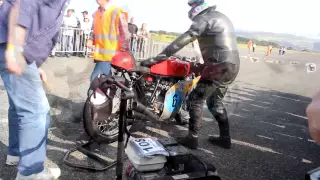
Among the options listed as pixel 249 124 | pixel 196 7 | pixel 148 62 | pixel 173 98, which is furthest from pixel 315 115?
pixel 249 124

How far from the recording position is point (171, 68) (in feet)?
6.13

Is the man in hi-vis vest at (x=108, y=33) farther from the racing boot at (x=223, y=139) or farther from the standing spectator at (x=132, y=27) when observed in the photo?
the racing boot at (x=223, y=139)

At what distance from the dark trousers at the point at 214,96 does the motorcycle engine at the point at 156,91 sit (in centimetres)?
16

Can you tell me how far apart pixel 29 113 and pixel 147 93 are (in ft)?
2.21

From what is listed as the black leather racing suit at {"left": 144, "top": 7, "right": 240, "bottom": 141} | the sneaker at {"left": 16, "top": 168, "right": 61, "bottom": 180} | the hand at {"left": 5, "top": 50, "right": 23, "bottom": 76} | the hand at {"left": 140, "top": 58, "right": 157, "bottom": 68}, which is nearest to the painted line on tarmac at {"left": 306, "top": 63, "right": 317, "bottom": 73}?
the black leather racing suit at {"left": 144, "top": 7, "right": 240, "bottom": 141}

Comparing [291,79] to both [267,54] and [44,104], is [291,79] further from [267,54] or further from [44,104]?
[44,104]

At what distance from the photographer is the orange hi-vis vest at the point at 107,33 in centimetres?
149

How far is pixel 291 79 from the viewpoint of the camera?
1.52m

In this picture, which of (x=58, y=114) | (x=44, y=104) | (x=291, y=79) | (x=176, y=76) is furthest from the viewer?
(x=58, y=114)

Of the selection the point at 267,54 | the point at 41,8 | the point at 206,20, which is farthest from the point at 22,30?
the point at 267,54

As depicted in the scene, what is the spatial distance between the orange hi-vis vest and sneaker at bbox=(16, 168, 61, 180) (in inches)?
27.3

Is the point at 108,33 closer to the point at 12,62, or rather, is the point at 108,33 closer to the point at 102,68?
the point at 102,68

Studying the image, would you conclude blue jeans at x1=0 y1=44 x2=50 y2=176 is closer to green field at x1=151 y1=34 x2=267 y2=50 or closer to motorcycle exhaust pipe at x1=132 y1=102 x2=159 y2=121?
motorcycle exhaust pipe at x1=132 y1=102 x2=159 y2=121

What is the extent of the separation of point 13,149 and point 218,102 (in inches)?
Answer: 50.6
